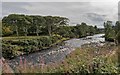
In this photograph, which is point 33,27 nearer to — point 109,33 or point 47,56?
point 109,33

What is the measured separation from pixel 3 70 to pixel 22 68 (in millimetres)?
455

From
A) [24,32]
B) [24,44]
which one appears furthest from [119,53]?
[24,32]

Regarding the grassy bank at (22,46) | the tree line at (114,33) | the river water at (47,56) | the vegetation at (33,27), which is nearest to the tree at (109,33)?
the tree line at (114,33)

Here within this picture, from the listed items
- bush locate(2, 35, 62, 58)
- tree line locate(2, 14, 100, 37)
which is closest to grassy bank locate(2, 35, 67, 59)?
bush locate(2, 35, 62, 58)

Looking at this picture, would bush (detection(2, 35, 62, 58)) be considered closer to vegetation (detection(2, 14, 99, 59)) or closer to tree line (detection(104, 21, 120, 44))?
vegetation (detection(2, 14, 99, 59))

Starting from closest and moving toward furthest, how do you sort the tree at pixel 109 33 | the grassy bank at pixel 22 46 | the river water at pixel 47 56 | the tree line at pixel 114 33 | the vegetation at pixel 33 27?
the river water at pixel 47 56
the tree line at pixel 114 33
the grassy bank at pixel 22 46
the tree at pixel 109 33
the vegetation at pixel 33 27

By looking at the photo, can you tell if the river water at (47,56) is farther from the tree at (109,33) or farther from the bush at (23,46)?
the tree at (109,33)

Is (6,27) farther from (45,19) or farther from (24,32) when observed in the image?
(45,19)

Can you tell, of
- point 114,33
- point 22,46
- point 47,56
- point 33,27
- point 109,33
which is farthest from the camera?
point 33,27

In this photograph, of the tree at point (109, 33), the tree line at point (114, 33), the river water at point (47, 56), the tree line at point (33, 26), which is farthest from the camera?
the tree line at point (33, 26)

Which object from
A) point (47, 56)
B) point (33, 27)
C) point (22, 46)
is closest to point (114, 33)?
point (22, 46)

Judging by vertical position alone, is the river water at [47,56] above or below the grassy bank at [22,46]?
above

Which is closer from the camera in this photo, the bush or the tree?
the bush

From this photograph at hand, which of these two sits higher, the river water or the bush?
the river water
